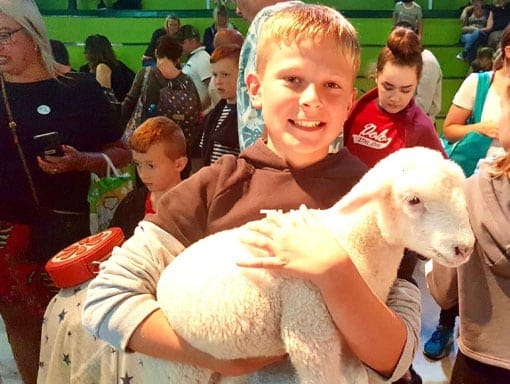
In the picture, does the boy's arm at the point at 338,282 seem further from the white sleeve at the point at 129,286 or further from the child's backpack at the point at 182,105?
the child's backpack at the point at 182,105

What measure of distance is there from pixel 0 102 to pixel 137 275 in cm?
102

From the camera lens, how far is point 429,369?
2711 mm

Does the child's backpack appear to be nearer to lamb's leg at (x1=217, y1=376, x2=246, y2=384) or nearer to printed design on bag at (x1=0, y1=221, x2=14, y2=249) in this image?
printed design on bag at (x1=0, y1=221, x2=14, y2=249)

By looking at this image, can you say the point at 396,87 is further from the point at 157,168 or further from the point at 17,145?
the point at 17,145

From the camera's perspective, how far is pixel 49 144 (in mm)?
1715

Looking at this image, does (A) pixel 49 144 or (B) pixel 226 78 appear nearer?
(A) pixel 49 144

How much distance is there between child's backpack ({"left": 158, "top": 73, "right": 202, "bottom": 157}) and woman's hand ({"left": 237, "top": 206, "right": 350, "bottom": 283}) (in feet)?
7.51

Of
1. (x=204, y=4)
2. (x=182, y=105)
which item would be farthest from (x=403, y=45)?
(x=204, y=4)

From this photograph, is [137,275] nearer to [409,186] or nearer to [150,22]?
[409,186]

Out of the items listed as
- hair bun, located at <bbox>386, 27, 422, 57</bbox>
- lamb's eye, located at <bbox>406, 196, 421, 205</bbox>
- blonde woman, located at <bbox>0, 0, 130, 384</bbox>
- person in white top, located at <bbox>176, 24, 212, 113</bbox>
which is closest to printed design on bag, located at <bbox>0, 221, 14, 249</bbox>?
blonde woman, located at <bbox>0, 0, 130, 384</bbox>

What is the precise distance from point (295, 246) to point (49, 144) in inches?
45.2

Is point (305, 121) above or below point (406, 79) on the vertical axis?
above

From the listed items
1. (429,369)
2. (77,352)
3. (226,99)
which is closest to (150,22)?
(226,99)

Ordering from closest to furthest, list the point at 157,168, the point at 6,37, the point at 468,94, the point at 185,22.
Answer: the point at 6,37
the point at 157,168
the point at 468,94
the point at 185,22
